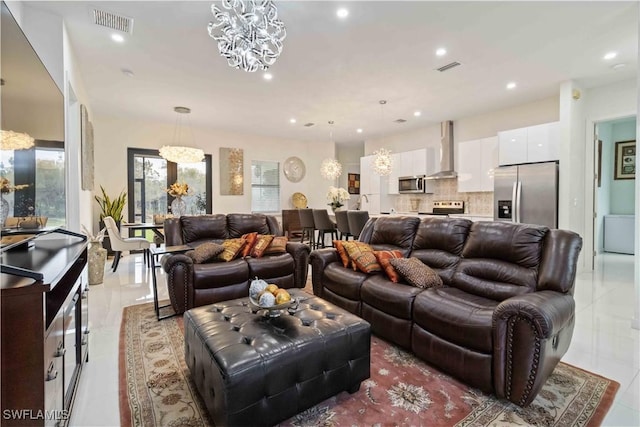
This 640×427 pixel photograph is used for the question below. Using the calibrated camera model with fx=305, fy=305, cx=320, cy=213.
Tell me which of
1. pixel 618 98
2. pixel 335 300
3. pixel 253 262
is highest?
pixel 618 98

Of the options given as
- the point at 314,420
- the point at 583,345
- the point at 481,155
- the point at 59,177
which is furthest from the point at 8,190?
the point at 481,155

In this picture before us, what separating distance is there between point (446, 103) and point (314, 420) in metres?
5.36

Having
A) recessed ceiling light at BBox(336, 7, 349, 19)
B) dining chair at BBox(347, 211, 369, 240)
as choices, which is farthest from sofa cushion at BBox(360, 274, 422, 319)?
dining chair at BBox(347, 211, 369, 240)

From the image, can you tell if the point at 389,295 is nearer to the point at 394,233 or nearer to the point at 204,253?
the point at 394,233

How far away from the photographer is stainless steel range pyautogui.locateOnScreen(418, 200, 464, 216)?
6.41m

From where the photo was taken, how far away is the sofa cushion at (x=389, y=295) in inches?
91.1

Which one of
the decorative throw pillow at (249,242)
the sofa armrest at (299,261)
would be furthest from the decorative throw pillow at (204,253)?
the sofa armrest at (299,261)

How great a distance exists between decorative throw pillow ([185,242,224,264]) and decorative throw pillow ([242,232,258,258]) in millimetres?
284

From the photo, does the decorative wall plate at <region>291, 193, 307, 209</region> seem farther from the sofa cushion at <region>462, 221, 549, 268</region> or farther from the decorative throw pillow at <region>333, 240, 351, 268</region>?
the sofa cushion at <region>462, 221, 549, 268</region>

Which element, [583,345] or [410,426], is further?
[583,345]

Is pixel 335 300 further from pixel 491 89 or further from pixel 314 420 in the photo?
pixel 491 89

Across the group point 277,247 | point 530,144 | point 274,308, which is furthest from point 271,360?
point 530,144

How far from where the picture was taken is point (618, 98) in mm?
4555

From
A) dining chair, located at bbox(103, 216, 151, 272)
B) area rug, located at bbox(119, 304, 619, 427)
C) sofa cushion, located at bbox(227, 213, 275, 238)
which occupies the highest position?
sofa cushion, located at bbox(227, 213, 275, 238)
